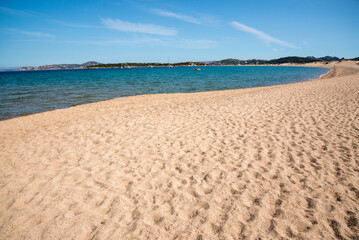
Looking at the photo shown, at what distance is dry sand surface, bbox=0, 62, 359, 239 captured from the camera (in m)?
2.81

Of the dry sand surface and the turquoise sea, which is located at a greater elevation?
the dry sand surface

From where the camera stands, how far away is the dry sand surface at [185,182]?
281 centimetres

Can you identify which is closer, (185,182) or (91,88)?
(185,182)

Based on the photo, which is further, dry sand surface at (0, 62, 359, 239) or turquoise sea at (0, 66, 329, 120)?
turquoise sea at (0, 66, 329, 120)

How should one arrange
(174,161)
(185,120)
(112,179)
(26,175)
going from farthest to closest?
(185,120) < (174,161) < (26,175) < (112,179)

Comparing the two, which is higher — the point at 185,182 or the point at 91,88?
the point at 185,182

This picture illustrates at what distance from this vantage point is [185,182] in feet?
12.4

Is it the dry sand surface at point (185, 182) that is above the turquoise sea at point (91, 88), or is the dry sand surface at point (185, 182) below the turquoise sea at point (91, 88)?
above

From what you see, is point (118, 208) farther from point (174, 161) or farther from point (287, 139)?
point (287, 139)

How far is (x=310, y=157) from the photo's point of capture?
4.62m

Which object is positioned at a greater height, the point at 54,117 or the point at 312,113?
the point at 312,113

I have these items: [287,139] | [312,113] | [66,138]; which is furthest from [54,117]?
[312,113]

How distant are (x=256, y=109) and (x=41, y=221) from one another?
29.1 feet

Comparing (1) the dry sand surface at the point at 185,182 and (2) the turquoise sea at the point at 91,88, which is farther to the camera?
(2) the turquoise sea at the point at 91,88
